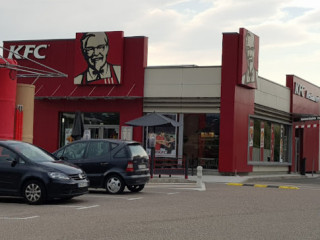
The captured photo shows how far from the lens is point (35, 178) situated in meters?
13.5

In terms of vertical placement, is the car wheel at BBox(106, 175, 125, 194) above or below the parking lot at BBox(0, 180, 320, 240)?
above

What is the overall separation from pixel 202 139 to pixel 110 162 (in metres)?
14.0

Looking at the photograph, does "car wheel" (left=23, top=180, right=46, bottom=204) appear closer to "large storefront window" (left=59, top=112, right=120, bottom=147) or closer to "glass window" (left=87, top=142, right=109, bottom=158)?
Result: "glass window" (left=87, top=142, right=109, bottom=158)

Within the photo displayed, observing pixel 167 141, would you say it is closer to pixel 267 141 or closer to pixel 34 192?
pixel 267 141

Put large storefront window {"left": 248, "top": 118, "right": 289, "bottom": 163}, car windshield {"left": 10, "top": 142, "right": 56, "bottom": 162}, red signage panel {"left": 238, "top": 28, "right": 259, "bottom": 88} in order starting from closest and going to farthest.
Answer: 1. car windshield {"left": 10, "top": 142, "right": 56, "bottom": 162}
2. red signage panel {"left": 238, "top": 28, "right": 259, "bottom": 88}
3. large storefront window {"left": 248, "top": 118, "right": 289, "bottom": 163}

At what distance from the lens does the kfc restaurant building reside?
29562 mm

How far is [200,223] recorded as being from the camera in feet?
35.2

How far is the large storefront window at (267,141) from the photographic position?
1275 inches

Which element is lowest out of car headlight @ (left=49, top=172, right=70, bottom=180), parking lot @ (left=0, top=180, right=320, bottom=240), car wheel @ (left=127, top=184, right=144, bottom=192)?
parking lot @ (left=0, top=180, right=320, bottom=240)

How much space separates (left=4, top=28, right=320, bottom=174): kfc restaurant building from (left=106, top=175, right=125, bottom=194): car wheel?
13.0 metres

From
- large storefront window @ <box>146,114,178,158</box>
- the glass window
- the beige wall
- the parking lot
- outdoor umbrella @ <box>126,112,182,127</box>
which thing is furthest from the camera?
large storefront window @ <box>146,114,178,158</box>

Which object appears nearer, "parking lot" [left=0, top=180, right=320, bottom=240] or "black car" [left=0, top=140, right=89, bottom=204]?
"parking lot" [left=0, top=180, right=320, bottom=240]

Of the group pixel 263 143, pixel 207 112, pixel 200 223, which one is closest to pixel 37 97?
pixel 207 112

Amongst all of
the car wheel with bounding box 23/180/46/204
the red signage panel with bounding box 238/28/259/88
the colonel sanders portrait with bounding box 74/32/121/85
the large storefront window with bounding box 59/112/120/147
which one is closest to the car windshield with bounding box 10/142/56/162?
the car wheel with bounding box 23/180/46/204
